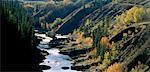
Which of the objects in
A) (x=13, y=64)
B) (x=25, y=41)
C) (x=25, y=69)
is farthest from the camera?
(x=25, y=41)

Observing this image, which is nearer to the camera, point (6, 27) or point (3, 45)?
point (3, 45)

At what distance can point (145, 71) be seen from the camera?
194500 millimetres

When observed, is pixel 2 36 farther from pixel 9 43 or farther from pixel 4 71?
pixel 4 71

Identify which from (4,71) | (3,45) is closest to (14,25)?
(3,45)

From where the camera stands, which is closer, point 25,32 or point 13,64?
point 13,64

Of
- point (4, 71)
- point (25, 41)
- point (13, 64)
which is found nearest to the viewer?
point (4, 71)

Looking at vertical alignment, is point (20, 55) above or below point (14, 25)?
below

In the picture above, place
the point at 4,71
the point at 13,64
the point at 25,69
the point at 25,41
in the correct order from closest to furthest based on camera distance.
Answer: the point at 4,71 → the point at 13,64 → the point at 25,69 → the point at 25,41

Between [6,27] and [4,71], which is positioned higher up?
[6,27]

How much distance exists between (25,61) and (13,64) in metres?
18.7

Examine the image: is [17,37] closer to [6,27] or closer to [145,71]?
[6,27]

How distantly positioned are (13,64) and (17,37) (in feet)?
72.5

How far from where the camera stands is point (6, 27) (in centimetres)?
17450

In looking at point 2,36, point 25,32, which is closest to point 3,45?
point 2,36
